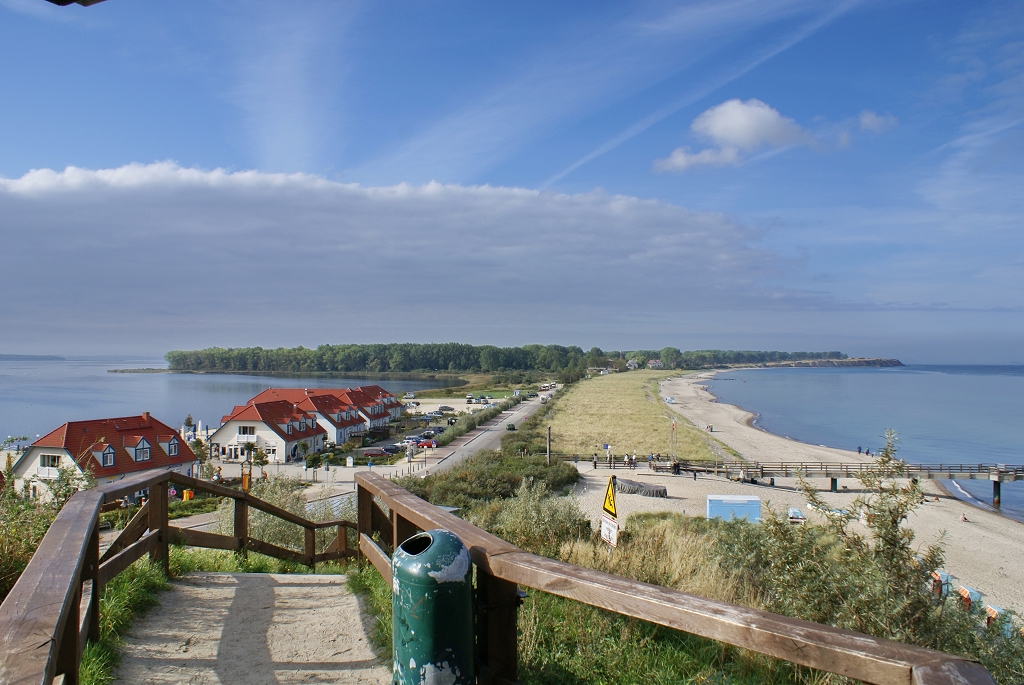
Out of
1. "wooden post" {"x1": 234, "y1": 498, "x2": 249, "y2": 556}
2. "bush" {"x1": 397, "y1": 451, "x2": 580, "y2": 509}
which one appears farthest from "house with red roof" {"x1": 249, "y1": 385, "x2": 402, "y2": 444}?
"wooden post" {"x1": 234, "y1": 498, "x2": 249, "y2": 556}

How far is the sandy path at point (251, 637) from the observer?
3.32 metres

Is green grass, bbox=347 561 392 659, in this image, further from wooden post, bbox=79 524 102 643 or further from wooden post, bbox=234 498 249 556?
wooden post, bbox=79 524 102 643

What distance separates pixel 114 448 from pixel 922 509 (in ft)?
123

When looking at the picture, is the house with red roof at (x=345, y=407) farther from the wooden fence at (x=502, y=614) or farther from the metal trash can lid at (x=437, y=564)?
the metal trash can lid at (x=437, y=564)

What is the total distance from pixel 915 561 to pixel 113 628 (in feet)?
19.9

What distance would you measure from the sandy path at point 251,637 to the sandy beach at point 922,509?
9923mm

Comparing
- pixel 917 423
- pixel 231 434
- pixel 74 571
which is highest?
pixel 74 571

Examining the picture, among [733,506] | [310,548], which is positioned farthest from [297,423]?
[310,548]

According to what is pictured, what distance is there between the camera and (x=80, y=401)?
102750 mm

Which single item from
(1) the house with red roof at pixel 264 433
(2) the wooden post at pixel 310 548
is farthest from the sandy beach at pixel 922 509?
(1) the house with red roof at pixel 264 433

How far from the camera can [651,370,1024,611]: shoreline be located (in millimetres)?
18062

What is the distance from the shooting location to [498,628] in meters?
2.49

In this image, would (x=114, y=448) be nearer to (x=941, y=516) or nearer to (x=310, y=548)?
(x=310, y=548)

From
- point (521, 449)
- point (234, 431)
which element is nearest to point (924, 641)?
point (521, 449)
